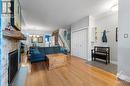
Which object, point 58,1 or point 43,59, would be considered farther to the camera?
point 43,59

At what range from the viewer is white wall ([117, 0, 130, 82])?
312 cm

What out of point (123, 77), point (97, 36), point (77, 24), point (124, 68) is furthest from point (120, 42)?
point (77, 24)

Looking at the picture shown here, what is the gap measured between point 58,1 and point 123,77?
3.66 metres

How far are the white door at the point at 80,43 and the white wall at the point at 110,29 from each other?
35.6 inches

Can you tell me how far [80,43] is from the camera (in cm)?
763

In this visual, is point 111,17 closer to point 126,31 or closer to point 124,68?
point 126,31

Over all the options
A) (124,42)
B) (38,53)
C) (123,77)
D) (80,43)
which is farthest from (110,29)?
(38,53)

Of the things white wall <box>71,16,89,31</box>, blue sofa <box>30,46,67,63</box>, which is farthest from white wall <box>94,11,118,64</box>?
blue sofa <box>30,46,67,63</box>

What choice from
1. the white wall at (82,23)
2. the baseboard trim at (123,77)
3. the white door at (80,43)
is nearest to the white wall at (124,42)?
the baseboard trim at (123,77)

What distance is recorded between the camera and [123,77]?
3195mm

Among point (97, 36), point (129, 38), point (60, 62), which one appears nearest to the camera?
point (129, 38)

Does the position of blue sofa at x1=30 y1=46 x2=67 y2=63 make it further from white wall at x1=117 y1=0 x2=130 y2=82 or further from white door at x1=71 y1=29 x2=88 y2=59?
white wall at x1=117 y1=0 x2=130 y2=82

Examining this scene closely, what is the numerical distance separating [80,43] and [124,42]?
14.6ft

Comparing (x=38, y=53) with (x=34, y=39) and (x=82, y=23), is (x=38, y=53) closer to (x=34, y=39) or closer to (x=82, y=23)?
(x=82, y=23)
